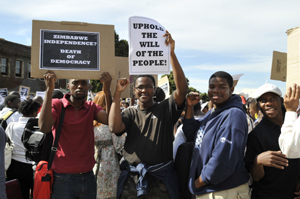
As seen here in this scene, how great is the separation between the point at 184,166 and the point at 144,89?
968 mm

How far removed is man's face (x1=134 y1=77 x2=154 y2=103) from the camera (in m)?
3.27

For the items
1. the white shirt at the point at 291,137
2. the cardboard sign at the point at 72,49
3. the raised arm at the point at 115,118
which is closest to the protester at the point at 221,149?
the white shirt at the point at 291,137

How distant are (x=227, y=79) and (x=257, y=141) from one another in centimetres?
68

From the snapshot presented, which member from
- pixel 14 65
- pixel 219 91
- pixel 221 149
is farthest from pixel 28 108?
pixel 14 65

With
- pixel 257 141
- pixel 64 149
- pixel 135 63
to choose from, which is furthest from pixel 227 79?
pixel 64 149

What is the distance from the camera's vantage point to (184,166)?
3.10 metres

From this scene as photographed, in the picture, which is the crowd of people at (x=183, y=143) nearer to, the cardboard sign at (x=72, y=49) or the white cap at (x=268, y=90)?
the white cap at (x=268, y=90)

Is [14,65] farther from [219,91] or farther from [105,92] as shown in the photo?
[219,91]

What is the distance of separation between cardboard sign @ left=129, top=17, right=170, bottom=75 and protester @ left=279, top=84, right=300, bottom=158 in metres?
1.38

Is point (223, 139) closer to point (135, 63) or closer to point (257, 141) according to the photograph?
point (257, 141)

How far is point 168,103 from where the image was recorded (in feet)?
10.7

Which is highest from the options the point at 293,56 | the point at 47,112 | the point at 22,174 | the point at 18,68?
the point at 18,68

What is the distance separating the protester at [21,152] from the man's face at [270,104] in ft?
11.7

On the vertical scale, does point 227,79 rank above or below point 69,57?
below
